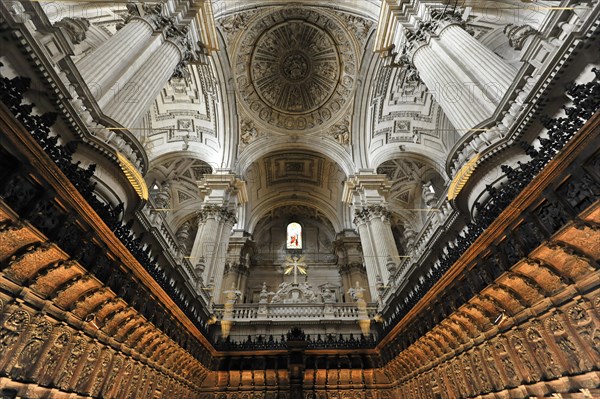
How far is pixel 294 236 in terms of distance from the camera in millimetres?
23297

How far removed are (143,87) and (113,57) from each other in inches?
35.7

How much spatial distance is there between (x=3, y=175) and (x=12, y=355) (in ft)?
6.92

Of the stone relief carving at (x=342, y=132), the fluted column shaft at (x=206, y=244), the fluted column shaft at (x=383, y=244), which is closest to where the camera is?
the fluted column shaft at (x=206, y=244)

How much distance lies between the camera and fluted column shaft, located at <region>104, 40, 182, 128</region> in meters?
7.05

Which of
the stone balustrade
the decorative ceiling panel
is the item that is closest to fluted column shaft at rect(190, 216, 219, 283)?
the stone balustrade

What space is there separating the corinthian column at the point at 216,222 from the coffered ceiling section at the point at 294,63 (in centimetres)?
461

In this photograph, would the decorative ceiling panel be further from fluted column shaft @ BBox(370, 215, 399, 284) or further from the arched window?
fluted column shaft @ BBox(370, 215, 399, 284)

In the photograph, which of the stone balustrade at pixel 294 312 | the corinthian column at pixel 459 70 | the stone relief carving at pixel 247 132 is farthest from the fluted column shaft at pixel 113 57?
the stone relief carving at pixel 247 132

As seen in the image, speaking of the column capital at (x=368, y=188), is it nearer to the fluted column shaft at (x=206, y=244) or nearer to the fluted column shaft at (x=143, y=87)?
the fluted column shaft at (x=206, y=244)

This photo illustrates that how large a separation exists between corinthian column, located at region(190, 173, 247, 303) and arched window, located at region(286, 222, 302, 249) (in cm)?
779

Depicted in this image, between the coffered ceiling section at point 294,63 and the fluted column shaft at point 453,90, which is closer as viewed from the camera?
the fluted column shaft at point 453,90

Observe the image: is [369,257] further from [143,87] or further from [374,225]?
[143,87]

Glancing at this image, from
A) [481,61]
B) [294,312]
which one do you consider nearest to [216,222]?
[294,312]

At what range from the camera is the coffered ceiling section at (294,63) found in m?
15.8
